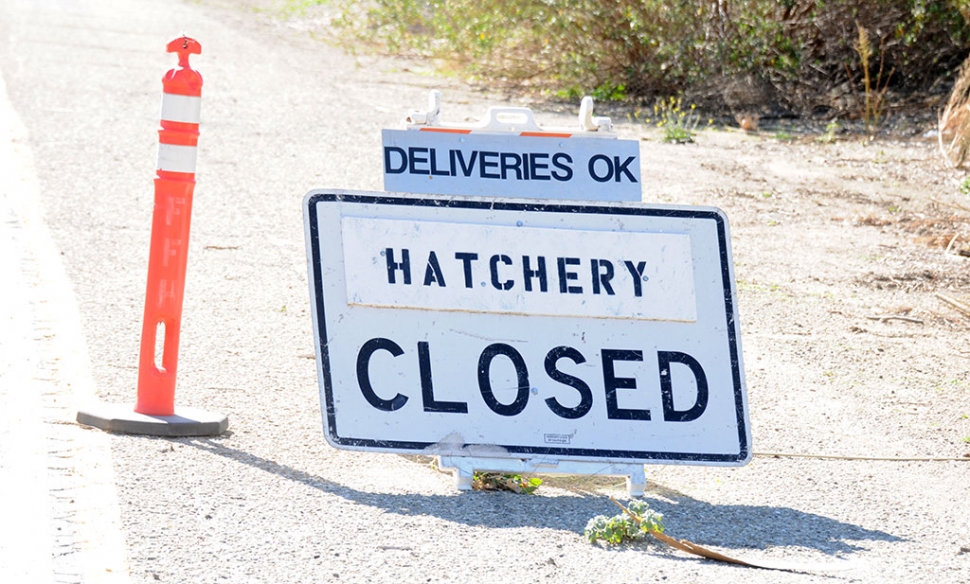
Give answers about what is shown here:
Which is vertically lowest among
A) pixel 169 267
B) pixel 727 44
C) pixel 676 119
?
pixel 169 267

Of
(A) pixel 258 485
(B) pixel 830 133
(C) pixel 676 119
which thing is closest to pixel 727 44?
(C) pixel 676 119

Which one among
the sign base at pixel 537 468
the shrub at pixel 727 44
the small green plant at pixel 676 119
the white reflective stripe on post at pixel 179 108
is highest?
the shrub at pixel 727 44

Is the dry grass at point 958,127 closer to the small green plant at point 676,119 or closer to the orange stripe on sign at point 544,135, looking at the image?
the small green plant at point 676,119

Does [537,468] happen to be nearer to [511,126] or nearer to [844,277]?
[511,126]

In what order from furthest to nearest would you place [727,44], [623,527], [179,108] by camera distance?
[727,44], [179,108], [623,527]

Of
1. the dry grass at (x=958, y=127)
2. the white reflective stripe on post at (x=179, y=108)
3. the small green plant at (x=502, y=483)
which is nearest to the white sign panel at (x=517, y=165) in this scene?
the white reflective stripe on post at (x=179, y=108)

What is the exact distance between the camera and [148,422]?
4.82 meters

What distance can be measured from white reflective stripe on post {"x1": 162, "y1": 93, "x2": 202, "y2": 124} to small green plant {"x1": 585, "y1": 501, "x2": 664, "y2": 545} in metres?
2.12

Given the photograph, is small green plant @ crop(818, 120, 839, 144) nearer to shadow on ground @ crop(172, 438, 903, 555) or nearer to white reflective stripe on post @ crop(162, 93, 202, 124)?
shadow on ground @ crop(172, 438, 903, 555)

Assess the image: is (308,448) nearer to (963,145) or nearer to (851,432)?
(851,432)

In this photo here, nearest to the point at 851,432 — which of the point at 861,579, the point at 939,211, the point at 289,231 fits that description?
the point at 861,579

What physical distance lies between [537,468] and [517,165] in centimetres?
104

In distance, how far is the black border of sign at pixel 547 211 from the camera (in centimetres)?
443

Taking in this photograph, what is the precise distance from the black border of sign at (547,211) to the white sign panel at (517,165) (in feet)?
0.15
